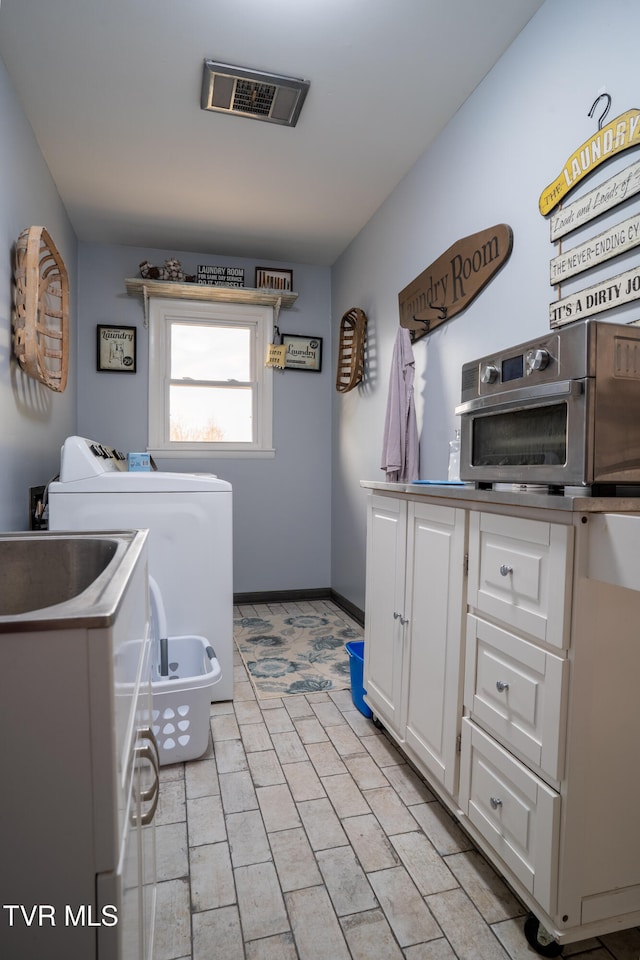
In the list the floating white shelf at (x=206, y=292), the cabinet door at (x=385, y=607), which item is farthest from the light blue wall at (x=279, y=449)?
the cabinet door at (x=385, y=607)

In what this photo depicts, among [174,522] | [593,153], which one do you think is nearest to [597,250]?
[593,153]

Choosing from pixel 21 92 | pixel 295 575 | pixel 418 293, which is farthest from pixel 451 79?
pixel 295 575

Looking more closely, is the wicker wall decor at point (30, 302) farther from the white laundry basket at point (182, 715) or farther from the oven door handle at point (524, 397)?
the oven door handle at point (524, 397)

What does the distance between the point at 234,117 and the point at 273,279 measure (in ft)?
5.65

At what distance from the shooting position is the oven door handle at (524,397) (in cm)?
117

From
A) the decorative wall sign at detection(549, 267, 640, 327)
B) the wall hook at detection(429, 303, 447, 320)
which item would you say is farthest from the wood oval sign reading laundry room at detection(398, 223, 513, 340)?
the decorative wall sign at detection(549, 267, 640, 327)

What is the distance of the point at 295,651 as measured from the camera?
3.20 metres

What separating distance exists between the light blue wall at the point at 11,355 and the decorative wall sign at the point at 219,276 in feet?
3.62

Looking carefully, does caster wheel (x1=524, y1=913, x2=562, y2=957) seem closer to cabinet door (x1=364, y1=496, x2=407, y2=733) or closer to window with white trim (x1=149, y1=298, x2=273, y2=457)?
cabinet door (x1=364, y1=496, x2=407, y2=733)

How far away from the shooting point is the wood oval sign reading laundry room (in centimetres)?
214

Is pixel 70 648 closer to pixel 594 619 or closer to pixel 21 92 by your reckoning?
pixel 594 619

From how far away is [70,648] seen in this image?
516 millimetres

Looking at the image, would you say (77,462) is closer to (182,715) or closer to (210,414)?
(182,715)

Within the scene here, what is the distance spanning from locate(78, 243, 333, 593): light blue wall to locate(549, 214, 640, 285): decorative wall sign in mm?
2716
